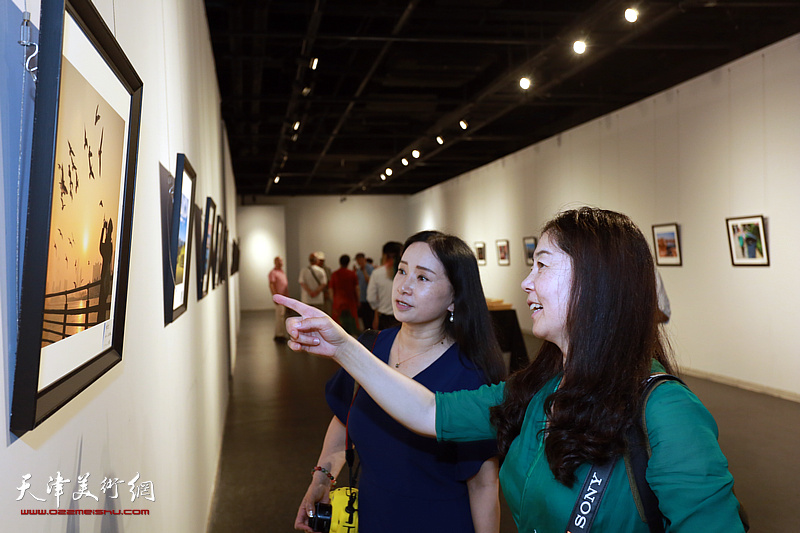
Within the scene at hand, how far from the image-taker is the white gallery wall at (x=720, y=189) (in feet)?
27.3

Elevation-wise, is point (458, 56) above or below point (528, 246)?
above

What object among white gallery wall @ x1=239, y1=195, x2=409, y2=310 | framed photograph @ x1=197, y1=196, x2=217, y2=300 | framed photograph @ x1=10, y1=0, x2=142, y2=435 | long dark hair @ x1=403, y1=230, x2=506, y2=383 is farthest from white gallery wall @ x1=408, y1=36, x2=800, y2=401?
white gallery wall @ x1=239, y1=195, x2=409, y2=310

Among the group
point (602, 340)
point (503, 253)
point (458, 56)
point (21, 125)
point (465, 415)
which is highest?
point (458, 56)

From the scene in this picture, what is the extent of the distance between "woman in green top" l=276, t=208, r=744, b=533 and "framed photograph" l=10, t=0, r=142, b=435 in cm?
50

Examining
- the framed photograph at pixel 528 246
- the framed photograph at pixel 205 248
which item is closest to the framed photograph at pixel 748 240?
the framed photograph at pixel 528 246

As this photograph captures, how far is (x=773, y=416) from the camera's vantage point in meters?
7.36

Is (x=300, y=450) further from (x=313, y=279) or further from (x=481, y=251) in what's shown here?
(x=481, y=251)

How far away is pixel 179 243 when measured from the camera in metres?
2.94

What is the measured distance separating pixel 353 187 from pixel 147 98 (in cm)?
2336

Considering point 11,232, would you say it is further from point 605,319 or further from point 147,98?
point 147,98

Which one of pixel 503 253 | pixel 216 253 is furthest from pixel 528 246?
pixel 216 253

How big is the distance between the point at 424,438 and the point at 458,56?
9081 millimetres

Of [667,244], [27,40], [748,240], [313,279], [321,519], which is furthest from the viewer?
[313,279]

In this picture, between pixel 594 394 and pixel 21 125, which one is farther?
pixel 594 394
